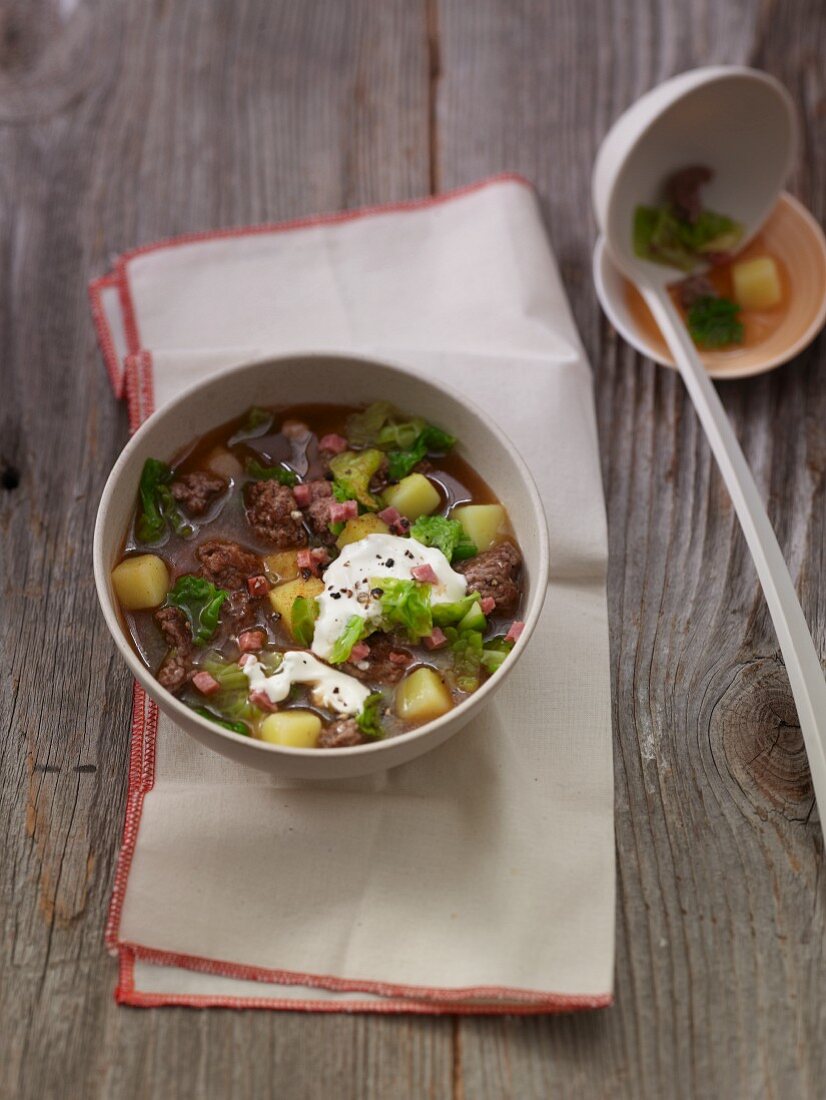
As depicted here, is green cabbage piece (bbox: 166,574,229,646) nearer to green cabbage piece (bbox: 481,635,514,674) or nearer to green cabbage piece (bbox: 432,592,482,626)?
green cabbage piece (bbox: 432,592,482,626)

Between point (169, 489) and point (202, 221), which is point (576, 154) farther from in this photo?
point (169, 489)

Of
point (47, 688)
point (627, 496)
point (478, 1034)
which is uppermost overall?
point (627, 496)

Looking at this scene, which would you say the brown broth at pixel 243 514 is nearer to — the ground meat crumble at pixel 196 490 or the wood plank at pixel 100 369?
the ground meat crumble at pixel 196 490

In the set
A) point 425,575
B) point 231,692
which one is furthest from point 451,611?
point 231,692

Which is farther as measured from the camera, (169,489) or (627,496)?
(627,496)

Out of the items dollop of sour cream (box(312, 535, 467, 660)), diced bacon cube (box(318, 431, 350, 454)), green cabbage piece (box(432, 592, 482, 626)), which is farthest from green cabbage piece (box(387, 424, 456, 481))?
green cabbage piece (box(432, 592, 482, 626))

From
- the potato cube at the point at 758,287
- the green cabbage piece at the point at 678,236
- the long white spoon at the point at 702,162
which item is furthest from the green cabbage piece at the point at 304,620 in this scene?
the potato cube at the point at 758,287

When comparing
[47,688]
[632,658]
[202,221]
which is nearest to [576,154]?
[202,221]
